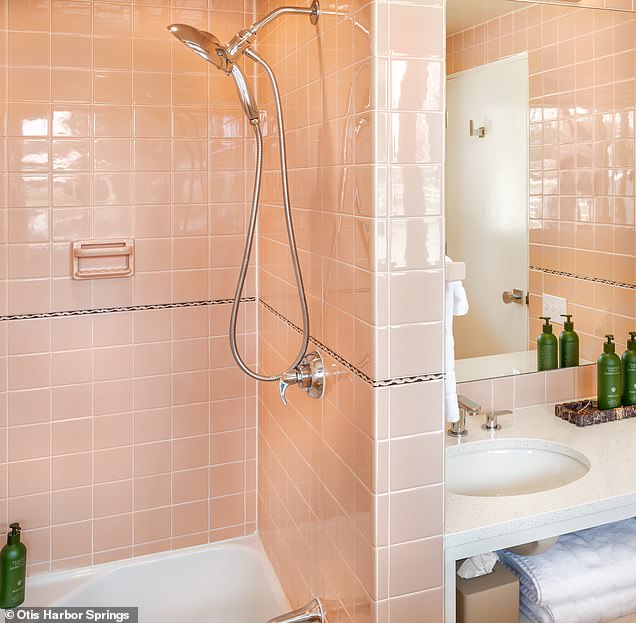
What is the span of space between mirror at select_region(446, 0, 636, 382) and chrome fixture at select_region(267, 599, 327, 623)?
77 centimetres

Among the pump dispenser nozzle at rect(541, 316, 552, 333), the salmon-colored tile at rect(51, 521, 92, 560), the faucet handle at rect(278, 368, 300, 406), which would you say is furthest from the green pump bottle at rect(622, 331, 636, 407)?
the salmon-colored tile at rect(51, 521, 92, 560)

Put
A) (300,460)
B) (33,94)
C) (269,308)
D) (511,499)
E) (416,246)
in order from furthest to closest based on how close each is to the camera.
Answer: (269,308), (33,94), (300,460), (511,499), (416,246)

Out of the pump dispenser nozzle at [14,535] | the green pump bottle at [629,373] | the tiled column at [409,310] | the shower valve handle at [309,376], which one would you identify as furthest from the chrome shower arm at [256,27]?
the pump dispenser nozzle at [14,535]

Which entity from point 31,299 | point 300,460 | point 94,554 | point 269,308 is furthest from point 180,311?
point 94,554

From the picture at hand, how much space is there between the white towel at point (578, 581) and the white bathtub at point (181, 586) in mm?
820

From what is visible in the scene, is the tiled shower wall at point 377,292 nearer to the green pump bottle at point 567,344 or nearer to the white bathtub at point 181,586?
the white bathtub at point 181,586

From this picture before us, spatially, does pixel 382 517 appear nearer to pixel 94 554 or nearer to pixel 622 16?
pixel 94 554

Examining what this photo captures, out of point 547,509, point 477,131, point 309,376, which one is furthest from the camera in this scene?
point 477,131

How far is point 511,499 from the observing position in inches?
58.7

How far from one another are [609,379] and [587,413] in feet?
0.42

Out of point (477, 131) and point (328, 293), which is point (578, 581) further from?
point (477, 131)

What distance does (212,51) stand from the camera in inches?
61.7

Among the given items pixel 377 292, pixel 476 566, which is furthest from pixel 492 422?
pixel 377 292

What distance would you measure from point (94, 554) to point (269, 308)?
39.6 inches
